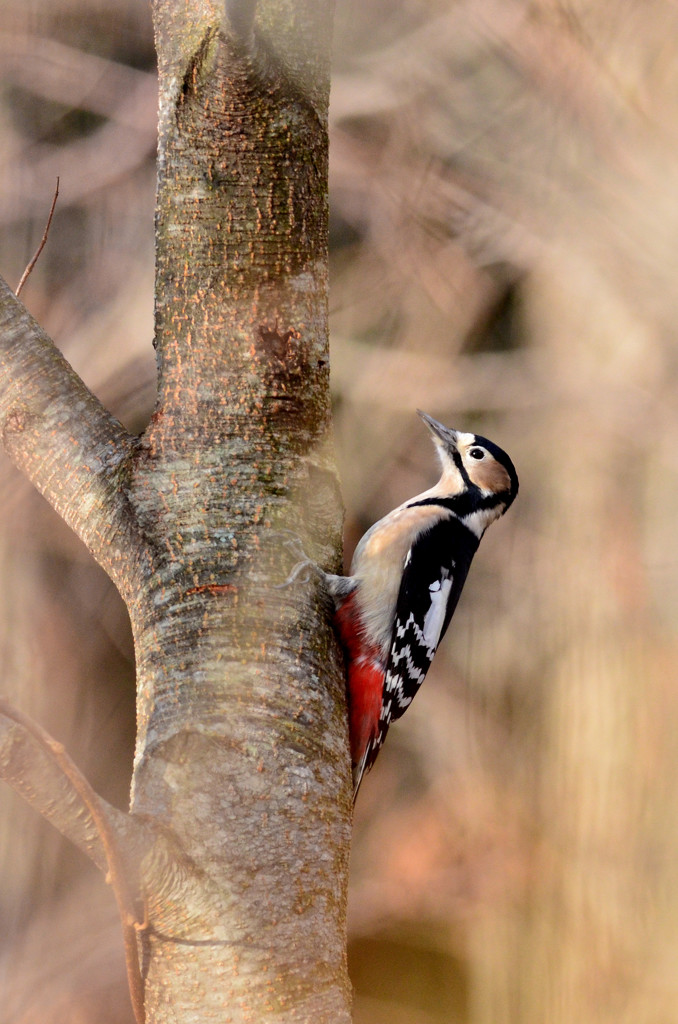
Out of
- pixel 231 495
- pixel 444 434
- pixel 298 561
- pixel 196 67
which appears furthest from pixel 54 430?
pixel 444 434

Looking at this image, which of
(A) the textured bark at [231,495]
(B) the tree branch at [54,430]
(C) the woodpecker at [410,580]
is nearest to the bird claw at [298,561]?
(A) the textured bark at [231,495]

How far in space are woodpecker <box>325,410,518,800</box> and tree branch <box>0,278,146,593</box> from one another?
0.59 meters

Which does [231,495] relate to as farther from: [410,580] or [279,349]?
[410,580]

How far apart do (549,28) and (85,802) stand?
10.2 ft

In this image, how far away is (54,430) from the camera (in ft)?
4.87

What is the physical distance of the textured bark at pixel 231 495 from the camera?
1189 millimetres

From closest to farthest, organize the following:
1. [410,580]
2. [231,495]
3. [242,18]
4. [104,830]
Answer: [104,830]
[242,18]
[231,495]
[410,580]

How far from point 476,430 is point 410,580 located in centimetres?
121

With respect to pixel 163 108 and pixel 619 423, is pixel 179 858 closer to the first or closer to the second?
pixel 163 108

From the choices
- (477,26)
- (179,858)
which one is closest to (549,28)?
(477,26)

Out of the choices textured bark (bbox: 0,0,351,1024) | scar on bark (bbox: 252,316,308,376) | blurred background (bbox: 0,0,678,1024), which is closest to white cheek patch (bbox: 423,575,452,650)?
blurred background (bbox: 0,0,678,1024)

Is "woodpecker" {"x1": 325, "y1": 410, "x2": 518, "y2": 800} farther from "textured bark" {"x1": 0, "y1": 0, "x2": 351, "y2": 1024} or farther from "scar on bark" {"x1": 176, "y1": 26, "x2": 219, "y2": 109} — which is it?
"scar on bark" {"x1": 176, "y1": 26, "x2": 219, "y2": 109}

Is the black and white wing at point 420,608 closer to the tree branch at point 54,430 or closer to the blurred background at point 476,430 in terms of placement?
the blurred background at point 476,430

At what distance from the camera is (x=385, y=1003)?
3.75m
